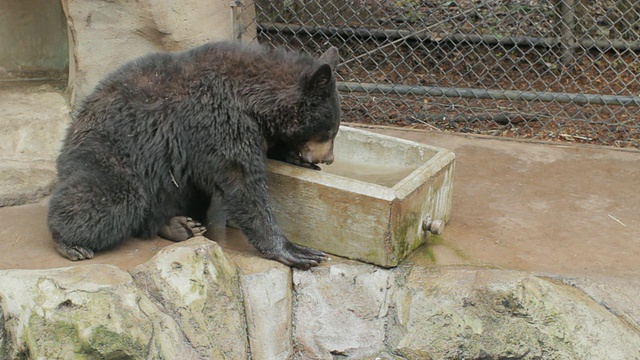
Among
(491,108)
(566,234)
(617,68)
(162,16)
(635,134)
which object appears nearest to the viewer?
(566,234)

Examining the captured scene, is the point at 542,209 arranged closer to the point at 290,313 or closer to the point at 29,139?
the point at 290,313

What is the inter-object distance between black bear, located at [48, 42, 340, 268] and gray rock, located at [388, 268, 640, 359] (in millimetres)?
646

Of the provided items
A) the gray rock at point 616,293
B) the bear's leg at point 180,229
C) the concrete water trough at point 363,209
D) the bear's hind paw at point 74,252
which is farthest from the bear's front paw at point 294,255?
the gray rock at point 616,293

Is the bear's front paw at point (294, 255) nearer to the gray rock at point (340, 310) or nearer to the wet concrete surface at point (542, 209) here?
the gray rock at point (340, 310)

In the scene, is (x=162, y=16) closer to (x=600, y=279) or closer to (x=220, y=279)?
(x=220, y=279)

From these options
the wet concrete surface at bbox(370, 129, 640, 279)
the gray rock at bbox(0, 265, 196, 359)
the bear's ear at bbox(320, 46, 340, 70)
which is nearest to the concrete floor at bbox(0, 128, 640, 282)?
the wet concrete surface at bbox(370, 129, 640, 279)

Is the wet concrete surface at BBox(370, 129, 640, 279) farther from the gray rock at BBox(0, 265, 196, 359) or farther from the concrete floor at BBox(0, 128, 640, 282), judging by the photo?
the gray rock at BBox(0, 265, 196, 359)

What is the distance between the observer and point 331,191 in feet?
15.8

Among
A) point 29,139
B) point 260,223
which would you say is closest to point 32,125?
point 29,139

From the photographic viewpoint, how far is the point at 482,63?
26.9 ft

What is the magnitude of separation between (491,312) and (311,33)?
434 cm

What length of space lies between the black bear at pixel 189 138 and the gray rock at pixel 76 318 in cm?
57

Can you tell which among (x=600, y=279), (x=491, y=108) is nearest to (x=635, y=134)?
(x=491, y=108)

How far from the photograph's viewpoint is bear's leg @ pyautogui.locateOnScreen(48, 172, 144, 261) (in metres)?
4.65
